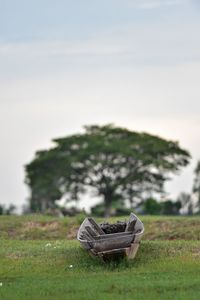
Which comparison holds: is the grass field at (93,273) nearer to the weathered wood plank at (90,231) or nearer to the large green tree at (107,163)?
the weathered wood plank at (90,231)

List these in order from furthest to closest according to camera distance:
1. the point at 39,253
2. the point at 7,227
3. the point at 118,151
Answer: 1. the point at 118,151
2. the point at 7,227
3. the point at 39,253

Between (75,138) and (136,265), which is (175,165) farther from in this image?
(136,265)

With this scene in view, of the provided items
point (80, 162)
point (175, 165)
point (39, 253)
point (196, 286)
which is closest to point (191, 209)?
point (175, 165)

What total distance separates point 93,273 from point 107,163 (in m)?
51.4

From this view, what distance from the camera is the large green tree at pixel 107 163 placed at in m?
70.8

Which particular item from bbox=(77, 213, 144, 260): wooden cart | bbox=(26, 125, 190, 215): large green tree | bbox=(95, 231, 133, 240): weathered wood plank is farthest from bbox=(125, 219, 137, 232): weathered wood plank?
bbox=(26, 125, 190, 215): large green tree

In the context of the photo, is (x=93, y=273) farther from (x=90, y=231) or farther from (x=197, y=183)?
(x=197, y=183)

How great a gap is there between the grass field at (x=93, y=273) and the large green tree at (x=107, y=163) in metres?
44.8

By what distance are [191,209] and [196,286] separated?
54.9 meters

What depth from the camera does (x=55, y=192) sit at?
73.4 meters

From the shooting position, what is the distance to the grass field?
16.8m

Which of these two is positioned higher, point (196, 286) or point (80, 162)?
point (80, 162)

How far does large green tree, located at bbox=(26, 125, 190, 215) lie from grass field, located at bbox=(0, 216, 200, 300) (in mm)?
44846

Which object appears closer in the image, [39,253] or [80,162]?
[39,253]
